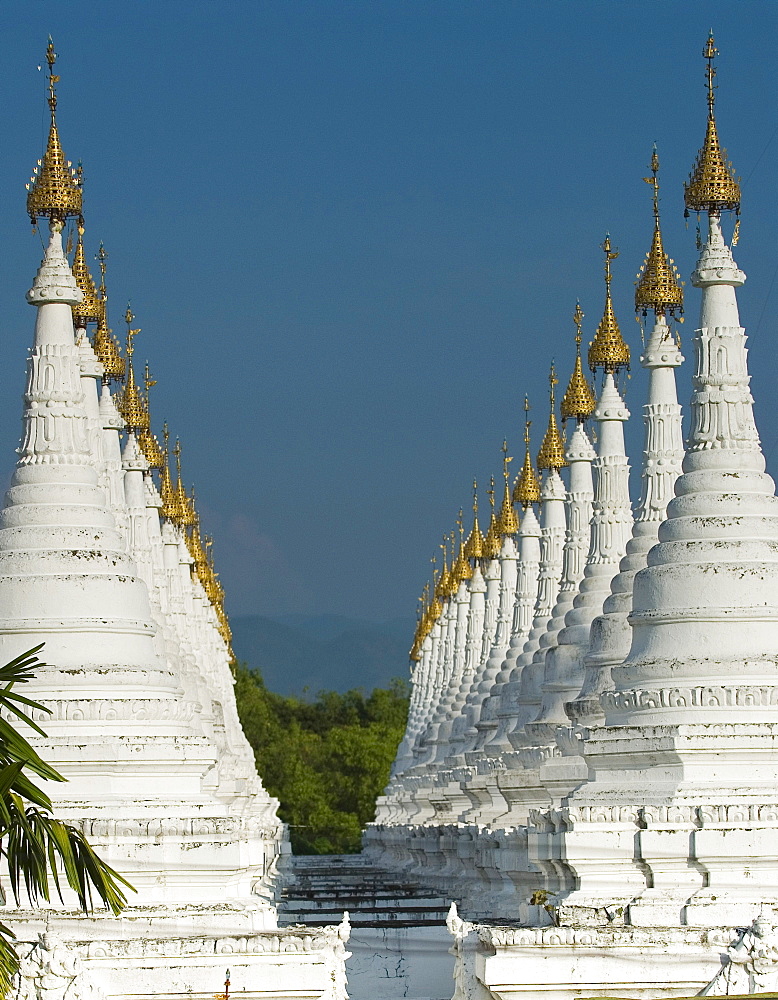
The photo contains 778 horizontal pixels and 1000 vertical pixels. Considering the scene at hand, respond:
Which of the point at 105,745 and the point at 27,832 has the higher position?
the point at 105,745

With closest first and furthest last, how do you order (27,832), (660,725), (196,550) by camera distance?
(27,832), (660,725), (196,550)

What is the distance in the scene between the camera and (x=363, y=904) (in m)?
44.7

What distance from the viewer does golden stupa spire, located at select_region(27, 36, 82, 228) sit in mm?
34281

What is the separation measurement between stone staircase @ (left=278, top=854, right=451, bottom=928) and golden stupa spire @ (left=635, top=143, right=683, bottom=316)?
11128 mm

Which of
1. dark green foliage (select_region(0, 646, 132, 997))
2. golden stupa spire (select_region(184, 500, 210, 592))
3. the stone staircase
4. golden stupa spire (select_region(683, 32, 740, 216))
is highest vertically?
golden stupa spire (select_region(184, 500, 210, 592))

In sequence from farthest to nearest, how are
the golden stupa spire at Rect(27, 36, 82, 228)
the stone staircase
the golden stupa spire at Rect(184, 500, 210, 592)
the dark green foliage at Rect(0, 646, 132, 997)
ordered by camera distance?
the golden stupa spire at Rect(184, 500, 210, 592) → the stone staircase → the golden stupa spire at Rect(27, 36, 82, 228) → the dark green foliage at Rect(0, 646, 132, 997)

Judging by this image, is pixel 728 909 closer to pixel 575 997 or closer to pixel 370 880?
pixel 575 997

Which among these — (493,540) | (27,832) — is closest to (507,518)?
(493,540)

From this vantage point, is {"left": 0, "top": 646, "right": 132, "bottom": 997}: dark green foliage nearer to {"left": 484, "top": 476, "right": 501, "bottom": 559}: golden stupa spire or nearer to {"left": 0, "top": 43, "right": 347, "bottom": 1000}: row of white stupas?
{"left": 0, "top": 43, "right": 347, "bottom": 1000}: row of white stupas

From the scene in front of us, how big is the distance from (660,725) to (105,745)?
745 cm

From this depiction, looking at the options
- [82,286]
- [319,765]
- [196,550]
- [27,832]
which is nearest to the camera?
[27,832]

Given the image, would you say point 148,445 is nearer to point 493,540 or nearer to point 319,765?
point 493,540

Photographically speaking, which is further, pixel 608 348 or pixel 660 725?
pixel 608 348

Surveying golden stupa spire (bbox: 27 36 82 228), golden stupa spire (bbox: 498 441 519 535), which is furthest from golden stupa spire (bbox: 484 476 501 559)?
golden stupa spire (bbox: 27 36 82 228)
